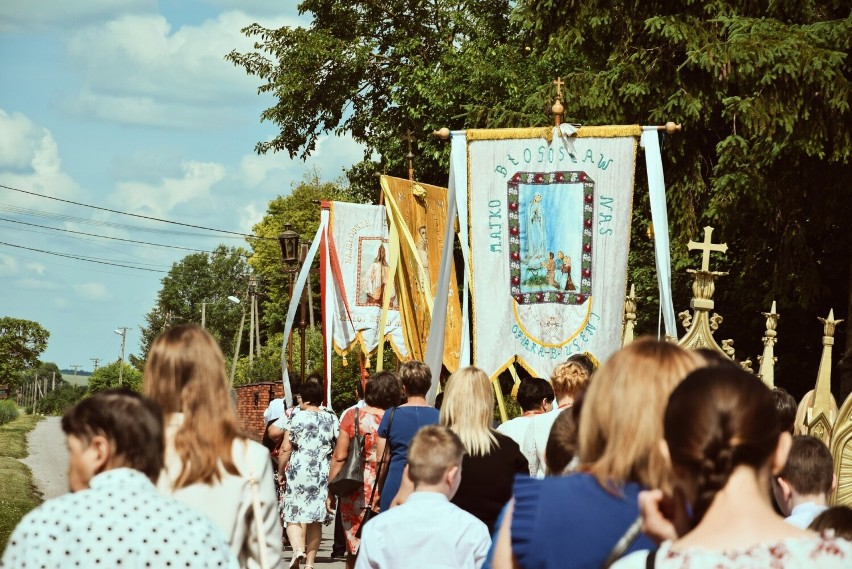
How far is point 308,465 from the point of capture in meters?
11.8

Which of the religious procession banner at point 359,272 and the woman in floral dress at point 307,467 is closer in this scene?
the woman in floral dress at point 307,467

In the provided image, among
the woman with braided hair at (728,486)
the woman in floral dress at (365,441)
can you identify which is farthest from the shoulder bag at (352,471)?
the woman with braided hair at (728,486)

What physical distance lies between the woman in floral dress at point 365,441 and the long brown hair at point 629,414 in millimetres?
5993

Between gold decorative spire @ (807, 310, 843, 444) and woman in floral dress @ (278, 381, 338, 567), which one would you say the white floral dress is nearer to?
woman in floral dress @ (278, 381, 338, 567)

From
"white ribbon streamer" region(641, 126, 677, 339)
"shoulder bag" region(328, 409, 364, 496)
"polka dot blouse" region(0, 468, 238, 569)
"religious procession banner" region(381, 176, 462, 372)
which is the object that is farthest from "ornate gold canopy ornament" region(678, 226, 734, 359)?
"polka dot blouse" region(0, 468, 238, 569)

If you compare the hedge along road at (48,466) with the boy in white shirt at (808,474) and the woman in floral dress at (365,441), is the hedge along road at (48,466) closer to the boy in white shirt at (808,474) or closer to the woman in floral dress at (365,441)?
the woman in floral dress at (365,441)

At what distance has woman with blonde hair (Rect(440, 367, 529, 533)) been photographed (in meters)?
6.52

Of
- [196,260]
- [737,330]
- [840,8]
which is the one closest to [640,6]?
[840,8]

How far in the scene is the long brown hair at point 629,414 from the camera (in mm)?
3287

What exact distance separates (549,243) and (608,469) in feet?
27.2

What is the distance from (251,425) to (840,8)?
74.4ft

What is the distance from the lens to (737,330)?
1035 inches

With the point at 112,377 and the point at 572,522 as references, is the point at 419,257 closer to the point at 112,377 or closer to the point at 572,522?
the point at 572,522

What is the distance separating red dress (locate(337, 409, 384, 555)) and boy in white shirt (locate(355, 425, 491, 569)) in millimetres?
4661
